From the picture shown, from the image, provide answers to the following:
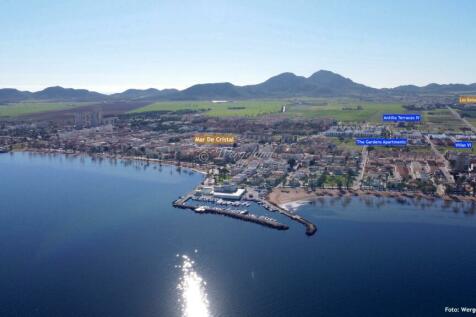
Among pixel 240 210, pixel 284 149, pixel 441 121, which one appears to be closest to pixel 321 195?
pixel 240 210

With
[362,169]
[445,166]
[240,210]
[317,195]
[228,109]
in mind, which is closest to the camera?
[240,210]

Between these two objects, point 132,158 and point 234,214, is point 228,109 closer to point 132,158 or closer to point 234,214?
point 132,158

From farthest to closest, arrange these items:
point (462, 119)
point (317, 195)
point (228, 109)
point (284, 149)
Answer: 1. point (228, 109)
2. point (462, 119)
3. point (284, 149)
4. point (317, 195)

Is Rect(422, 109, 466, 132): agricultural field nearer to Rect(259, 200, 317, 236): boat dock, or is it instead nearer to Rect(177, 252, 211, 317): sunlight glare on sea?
Rect(259, 200, 317, 236): boat dock

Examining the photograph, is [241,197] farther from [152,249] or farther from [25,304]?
[25,304]

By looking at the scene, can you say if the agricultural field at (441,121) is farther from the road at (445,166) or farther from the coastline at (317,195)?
the coastline at (317,195)

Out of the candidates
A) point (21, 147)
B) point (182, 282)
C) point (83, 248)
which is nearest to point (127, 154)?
point (21, 147)
